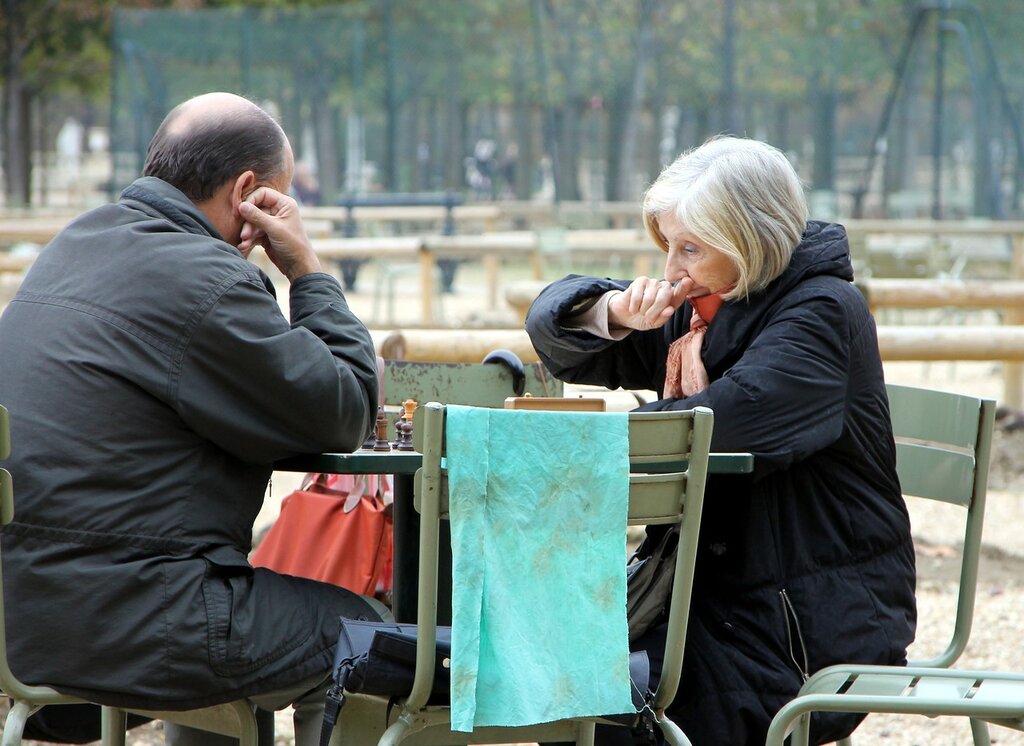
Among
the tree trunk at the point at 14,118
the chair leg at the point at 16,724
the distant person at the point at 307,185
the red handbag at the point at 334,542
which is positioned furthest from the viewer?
the tree trunk at the point at 14,118

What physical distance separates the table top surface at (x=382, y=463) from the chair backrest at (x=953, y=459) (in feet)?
2.02

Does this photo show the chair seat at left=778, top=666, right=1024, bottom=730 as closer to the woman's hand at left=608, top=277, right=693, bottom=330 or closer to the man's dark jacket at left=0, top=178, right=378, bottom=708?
the woman's hand at left=608, top=277, right=693, bottom=330

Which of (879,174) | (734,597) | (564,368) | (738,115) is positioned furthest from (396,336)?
(879,174)

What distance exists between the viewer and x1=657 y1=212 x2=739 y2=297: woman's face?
274 centimetres

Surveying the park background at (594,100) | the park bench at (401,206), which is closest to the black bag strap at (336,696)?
the park background at (594,100)

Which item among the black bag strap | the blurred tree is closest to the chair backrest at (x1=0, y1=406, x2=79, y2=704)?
the black bag strap

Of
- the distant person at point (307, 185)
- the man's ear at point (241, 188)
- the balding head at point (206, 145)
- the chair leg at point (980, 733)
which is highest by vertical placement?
the distant person at point (307, 185)

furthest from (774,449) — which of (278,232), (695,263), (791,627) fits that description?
(278,232)

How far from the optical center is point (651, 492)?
7.35ft

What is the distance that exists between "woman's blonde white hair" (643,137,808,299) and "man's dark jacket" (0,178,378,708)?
790 millimetres

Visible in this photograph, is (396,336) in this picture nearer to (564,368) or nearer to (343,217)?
(564,368)

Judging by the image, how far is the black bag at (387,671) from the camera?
7.30 ft

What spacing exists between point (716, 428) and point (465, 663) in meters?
0.68

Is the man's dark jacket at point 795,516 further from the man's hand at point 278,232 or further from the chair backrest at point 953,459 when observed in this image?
the man's hand at point 278,232
